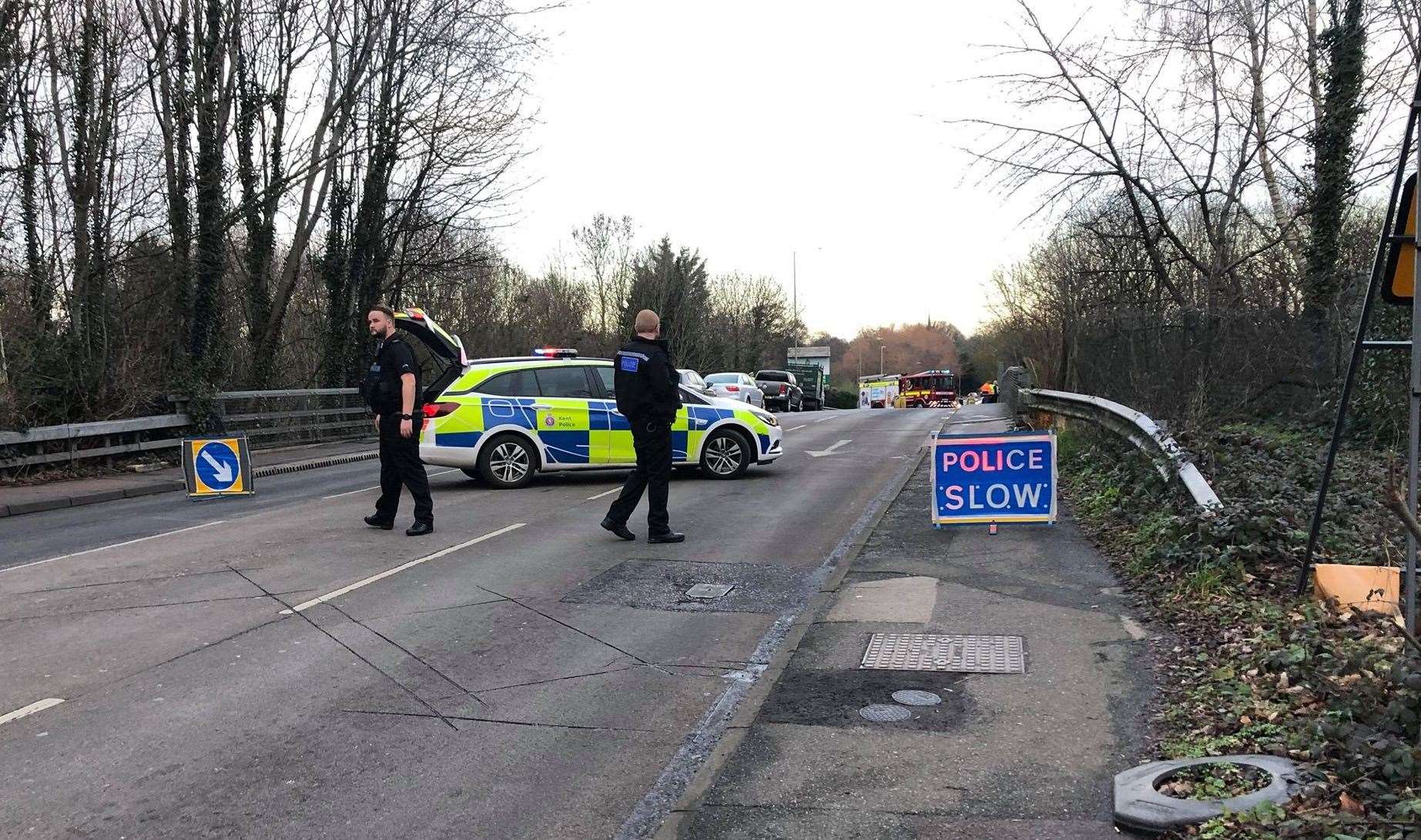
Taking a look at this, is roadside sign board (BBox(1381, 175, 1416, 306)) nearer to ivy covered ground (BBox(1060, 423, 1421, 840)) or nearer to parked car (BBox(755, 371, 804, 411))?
ivy covered ground (BBox(1060, 423, 1421, 840))

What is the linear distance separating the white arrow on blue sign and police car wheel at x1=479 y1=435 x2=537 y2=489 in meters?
3.25

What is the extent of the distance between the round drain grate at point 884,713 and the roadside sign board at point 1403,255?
10.3 feet

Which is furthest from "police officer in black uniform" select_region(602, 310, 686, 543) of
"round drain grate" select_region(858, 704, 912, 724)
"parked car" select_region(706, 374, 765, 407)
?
"parked car" select_region(706, 374, 765, 407)

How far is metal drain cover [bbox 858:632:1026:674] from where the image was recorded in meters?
5.41

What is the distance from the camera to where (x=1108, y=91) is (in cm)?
1464

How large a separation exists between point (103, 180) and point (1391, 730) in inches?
764

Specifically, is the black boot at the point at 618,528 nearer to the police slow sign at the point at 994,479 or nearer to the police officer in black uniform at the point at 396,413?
the police officer in black uniform at the point at 396,413

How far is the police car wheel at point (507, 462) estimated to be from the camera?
13.3 m

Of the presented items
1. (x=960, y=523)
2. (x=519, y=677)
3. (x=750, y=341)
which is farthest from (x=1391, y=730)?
(x=750, y=341)

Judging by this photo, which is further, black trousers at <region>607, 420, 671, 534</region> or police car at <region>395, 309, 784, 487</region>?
police car at <region>395, 309, 784, 487</region>

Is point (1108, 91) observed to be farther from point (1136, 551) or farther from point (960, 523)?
point (1136, 551)

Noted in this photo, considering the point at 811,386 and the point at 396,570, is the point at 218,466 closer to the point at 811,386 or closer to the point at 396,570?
the point at 396,570

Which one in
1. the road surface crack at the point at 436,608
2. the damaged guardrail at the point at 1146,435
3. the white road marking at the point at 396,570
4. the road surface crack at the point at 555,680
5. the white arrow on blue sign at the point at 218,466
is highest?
the damaged guardrail at the point at 1146,435

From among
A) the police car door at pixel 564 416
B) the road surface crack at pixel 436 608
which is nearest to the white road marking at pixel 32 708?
the road surface crack at pixel 436 608
